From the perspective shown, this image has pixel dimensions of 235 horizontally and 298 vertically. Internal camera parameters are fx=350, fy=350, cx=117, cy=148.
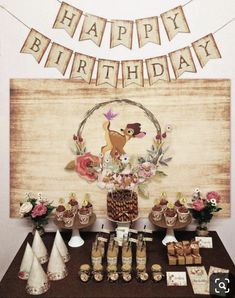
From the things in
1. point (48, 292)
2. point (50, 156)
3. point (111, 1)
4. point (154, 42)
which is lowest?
point (48, 292)

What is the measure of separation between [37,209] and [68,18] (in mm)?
1110

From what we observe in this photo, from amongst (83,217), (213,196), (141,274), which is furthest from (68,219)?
(213,196)

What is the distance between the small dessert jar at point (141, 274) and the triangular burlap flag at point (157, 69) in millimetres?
1029

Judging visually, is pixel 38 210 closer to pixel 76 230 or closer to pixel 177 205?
pixel 76 230

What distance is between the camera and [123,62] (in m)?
2.04

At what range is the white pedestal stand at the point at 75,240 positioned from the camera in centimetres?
196

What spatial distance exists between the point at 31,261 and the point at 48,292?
0.20 meters

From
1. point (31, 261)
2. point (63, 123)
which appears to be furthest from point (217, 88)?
point (31, 261)

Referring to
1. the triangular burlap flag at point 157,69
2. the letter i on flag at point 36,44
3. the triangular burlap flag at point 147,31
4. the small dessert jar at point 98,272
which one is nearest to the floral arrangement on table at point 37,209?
the small dessert jar at point 98,272

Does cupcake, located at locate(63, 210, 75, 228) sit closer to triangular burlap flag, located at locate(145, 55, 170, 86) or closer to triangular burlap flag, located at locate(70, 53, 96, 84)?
triangular burlap flag, located at locate(70, 53, 96, 84)

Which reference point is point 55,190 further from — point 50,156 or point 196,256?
point 196,256

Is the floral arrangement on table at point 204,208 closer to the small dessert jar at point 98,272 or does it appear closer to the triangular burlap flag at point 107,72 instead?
the small dessert jar at point 98,272

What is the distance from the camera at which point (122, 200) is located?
191cm

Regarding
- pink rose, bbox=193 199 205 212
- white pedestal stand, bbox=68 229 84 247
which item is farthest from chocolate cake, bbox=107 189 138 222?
pink rose, bbox=193 199 205 212
